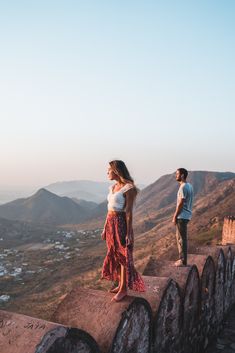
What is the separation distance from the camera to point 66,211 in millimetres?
76500

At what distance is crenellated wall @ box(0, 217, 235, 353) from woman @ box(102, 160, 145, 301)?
19 centimetres

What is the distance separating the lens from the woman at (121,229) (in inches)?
143

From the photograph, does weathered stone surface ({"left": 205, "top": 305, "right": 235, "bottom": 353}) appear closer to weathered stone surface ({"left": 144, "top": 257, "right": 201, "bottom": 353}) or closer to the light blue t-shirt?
→ weathered stone surface ({"left": 144, "top": 257, "right": 201, "bottom": 353})

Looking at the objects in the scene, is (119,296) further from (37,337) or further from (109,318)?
(37,337)

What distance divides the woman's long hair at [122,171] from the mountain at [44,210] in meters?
66.1

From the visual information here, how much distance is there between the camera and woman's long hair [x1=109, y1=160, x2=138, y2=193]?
12.2 ft

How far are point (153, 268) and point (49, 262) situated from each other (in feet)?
75.3

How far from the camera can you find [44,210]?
249ft

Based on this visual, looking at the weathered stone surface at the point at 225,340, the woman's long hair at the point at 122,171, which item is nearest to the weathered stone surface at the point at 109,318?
the woman's long hair at the point at 122,171

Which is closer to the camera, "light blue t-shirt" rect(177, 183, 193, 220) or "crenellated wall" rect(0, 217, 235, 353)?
"crenellated wall" rect(0, 217, 235, 353)

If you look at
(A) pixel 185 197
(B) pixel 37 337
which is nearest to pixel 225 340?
(A) pixel 185 197

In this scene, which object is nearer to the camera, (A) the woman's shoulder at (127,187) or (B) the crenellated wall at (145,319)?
(B) the crenellated wall at (145,319)

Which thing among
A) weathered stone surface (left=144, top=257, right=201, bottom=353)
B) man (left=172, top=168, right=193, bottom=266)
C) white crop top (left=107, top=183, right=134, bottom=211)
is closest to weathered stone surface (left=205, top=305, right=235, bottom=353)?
weathered stone surface (left=144, top=257, right=201, bottom=353)

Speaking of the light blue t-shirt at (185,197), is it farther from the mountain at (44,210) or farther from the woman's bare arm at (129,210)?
the mountain at (44,210)
